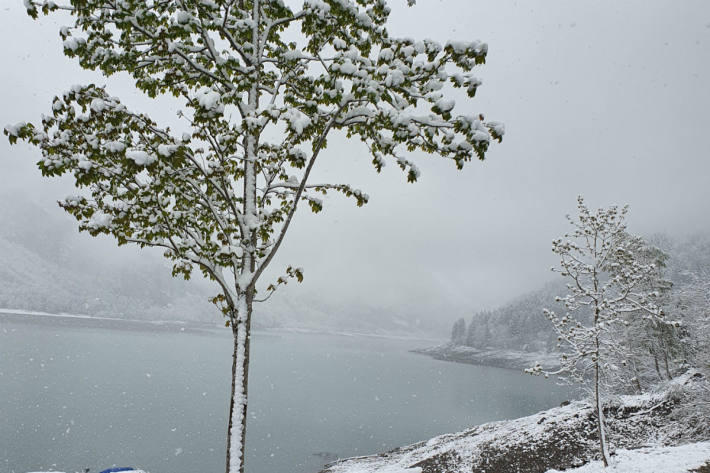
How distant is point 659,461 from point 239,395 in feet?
53.0

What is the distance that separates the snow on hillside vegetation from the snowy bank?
119 m

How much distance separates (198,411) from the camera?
159 feet

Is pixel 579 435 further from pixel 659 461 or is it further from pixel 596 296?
pixel 596 296

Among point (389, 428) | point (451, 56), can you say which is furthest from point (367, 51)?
point (389, 428)

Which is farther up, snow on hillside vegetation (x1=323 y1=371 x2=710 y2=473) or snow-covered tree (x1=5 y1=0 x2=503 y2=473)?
snow-covered tree (x1=5 y1=0 x2=503 y2=473)

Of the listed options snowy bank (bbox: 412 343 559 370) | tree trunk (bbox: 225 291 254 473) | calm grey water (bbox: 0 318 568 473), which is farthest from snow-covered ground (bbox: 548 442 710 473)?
snowy bank (bbox: 412 343 559 370)

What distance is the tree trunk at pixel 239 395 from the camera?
5.43m

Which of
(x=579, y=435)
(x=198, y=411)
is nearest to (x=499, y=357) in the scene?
(x=198, y=411)

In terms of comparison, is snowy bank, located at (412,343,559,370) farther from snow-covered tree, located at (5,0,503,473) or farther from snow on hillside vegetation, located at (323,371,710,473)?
snow-covered tree, located at (5,0,503,473)

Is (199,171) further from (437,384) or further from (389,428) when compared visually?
(437,384)

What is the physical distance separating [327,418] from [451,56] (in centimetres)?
5471

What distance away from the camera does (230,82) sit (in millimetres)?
5898

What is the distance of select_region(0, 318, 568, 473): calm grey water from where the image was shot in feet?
108

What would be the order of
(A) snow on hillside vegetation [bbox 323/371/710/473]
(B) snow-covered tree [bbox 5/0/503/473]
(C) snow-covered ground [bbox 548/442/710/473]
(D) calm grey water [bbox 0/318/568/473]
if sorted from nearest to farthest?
(B) snow-covered tree [bbox 5/0/503/473] < (C) snow-covered ground [bbox 548/442/710/473] < (A) snow on hillside vegetation [bbox 323/371/710/473] < (D) calm grey water [bbox 0/318/568/473]
